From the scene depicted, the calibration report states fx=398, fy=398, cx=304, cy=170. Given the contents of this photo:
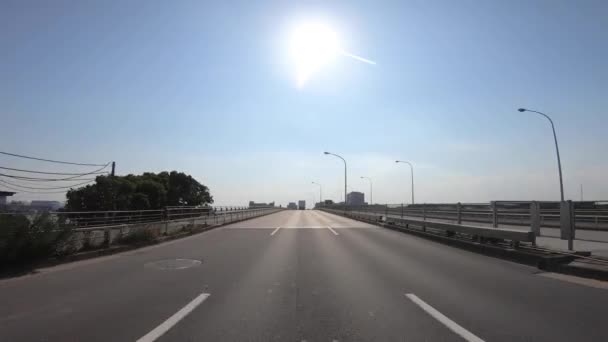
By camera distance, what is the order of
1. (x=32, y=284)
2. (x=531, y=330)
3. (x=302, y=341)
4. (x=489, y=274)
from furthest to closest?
1. (x=489, y=274)
2. (x=32, y=284)
3. (x=531, y=330)
4. (x=302, y=341)

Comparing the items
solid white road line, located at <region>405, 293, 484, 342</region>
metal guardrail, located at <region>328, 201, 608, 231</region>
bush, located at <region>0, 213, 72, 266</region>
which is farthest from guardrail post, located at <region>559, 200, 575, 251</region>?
bush, located at <region>0, 213, 72, 266</region>

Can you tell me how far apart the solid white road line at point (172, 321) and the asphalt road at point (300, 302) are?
15 millimetres

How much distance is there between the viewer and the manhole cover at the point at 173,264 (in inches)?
414

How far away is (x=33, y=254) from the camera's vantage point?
1076 cm

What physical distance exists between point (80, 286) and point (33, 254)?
12.4 feet

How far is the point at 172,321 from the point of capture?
5605 mm

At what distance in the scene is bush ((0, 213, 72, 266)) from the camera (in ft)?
32.8

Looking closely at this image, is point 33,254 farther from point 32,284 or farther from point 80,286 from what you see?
point 80,286

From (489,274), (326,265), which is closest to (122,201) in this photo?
(326,265)

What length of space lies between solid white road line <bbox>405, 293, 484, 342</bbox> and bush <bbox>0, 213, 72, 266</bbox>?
973 centimetres

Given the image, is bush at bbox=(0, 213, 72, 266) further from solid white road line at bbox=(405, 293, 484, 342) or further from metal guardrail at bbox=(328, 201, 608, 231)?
metal guardrail at bbox=(328, 201, 608, 231)

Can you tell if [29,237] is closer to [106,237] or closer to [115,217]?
[106,237]

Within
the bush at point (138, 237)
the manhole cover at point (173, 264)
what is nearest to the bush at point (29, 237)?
the manhole cover at point (173, 264)

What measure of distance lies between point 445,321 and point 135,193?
59.6 metres
